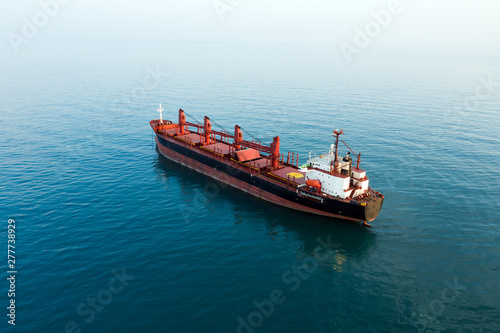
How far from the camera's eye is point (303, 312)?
27812mm

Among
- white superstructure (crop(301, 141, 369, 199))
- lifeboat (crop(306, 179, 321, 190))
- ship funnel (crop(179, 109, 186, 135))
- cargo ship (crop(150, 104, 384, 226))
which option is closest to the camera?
cargo ship (crop(150, 104, 384, 226))

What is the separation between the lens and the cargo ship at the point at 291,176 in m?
42.6

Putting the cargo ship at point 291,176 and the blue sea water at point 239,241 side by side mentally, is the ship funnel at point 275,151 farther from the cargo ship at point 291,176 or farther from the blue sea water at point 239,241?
the blue sea water at point 239,241

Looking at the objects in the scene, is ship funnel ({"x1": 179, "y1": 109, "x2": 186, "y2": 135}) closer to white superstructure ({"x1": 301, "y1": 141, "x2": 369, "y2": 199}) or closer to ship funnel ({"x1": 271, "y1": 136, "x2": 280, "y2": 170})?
ship funnel ({"x1": 271, "y1": 136, "x2": 280, "y2": 170})

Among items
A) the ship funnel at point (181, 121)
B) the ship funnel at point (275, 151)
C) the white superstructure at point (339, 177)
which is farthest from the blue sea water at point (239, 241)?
the ship funnel at point (181, 121)

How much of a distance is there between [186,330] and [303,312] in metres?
10.3

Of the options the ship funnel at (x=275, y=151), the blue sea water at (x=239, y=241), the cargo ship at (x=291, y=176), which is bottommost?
the blue sea water at (x=239, y=241)

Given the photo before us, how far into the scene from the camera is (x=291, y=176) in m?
49.2

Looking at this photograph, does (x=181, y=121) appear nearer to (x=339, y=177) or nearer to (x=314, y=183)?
(x=314, y=183)

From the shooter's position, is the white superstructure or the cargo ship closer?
the cargo ship

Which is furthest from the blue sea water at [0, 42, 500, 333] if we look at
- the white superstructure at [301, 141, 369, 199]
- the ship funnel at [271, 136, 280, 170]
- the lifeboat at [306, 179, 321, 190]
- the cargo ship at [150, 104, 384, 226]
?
the ship funnel at [271, 136, 280, 170]

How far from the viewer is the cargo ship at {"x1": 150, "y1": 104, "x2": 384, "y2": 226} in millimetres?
42562

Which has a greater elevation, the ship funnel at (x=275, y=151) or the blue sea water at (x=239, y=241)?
the ship funnel at (x=275, y=151)

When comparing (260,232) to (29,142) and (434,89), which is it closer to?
(29,142)
